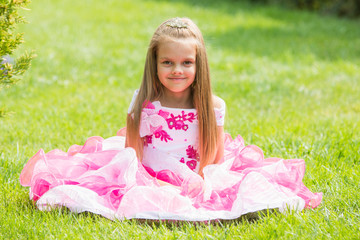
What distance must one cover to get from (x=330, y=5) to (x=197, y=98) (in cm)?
1143

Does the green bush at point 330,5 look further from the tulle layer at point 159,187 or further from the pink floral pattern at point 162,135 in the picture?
the pink floral pattern at point 162,135

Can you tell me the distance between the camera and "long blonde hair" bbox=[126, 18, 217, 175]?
3502mm

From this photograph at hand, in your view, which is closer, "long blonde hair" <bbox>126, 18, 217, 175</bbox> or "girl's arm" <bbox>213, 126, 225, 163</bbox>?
"long blonde hair" <bbox>126, 18, 217, 175</bbox>

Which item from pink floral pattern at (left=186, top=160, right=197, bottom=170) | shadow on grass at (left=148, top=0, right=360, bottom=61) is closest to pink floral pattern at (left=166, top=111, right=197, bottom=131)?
pink floral pattern at (left=186, top=160, right=197, bottom=170)

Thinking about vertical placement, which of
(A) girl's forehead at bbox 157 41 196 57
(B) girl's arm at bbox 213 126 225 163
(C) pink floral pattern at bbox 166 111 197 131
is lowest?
(B) girl's arm at bbox 213 126 225 163

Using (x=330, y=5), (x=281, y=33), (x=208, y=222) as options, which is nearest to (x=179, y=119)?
(x=208, y=222)

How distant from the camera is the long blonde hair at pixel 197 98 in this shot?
3502 millimetres

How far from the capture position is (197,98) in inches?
141

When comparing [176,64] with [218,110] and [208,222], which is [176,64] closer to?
[218,110]

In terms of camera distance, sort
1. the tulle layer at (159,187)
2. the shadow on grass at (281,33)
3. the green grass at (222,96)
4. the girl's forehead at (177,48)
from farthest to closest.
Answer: the shadow on grass at (281,33), the girl's forehead at (177,48), the tulle layer at (159,187), the green grass at (222,96)

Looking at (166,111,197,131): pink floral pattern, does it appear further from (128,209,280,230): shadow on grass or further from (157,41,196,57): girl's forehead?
(128,209,280,230): shadow on grass

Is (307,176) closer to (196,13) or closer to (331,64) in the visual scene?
(331,64)

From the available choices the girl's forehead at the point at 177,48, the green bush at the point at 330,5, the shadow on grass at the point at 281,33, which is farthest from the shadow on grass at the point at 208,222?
the green bush at the point at 330,5

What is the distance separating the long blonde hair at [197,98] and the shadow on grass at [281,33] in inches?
208
